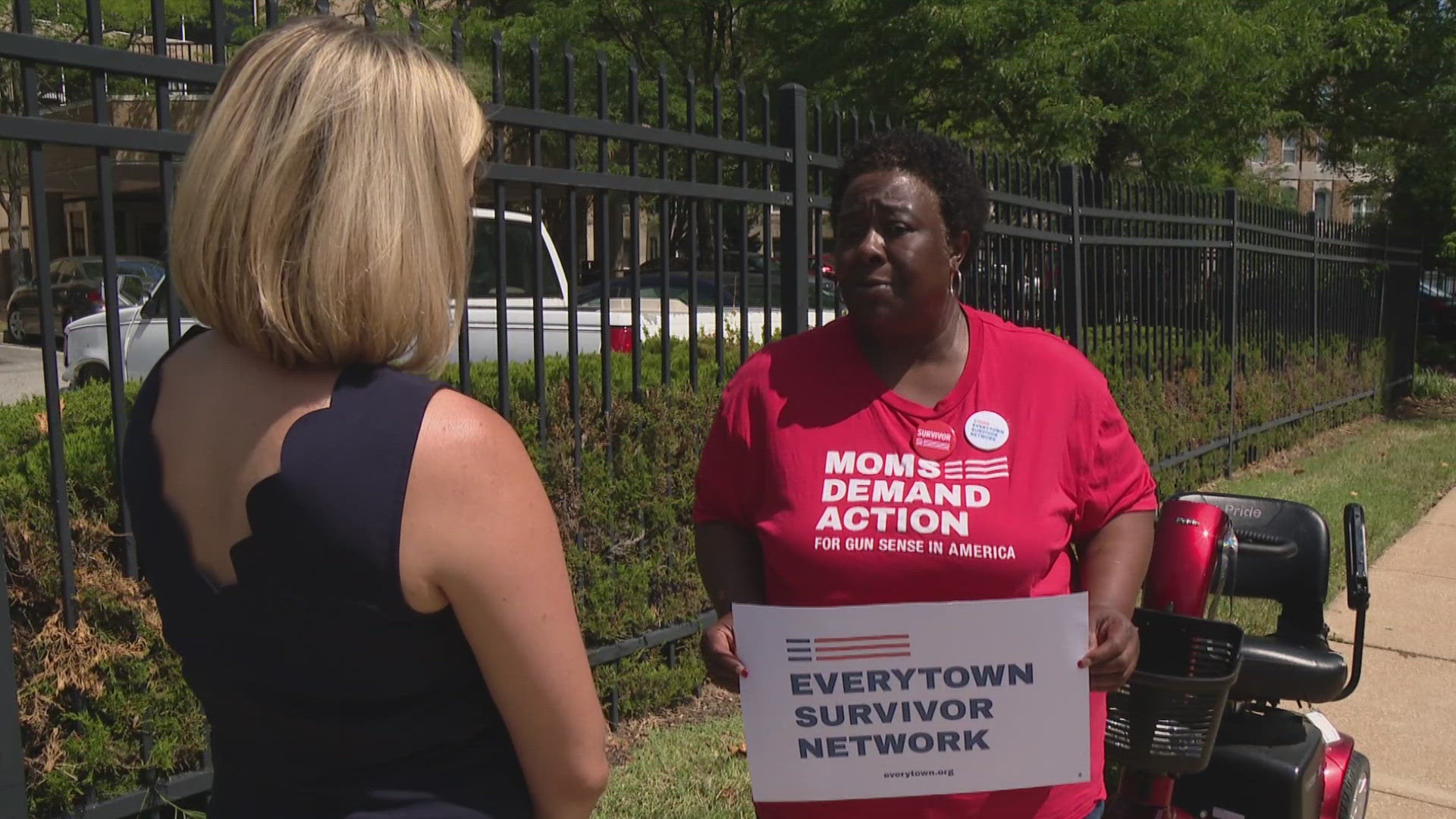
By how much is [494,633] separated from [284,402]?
1.04 ft

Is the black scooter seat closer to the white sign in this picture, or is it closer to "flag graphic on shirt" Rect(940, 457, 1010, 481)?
the white sign

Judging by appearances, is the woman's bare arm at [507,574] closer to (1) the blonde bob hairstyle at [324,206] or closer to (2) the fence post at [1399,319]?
(1) the blonde bob hairstyle at [324,206]

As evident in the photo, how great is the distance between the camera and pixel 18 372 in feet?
58.9

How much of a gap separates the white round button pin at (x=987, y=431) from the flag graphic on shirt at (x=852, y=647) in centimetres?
34

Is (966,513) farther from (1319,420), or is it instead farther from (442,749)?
(1319,420)

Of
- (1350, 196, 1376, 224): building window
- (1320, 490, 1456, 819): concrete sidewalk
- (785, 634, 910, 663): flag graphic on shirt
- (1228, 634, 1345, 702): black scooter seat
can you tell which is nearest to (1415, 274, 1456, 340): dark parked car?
(1350, 196, 1376, 224): building window

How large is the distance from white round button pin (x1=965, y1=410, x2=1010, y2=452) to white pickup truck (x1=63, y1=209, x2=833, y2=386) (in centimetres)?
308

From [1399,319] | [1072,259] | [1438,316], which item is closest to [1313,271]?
[1399,319]

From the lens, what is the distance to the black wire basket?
2439 millimetres

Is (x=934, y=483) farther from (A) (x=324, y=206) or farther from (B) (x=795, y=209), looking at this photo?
(B) (x=795, y=209)

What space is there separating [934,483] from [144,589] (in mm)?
1860

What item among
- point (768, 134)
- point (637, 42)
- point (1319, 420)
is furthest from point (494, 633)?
point (637, 42)

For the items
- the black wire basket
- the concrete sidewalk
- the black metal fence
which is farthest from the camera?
the concrete sidewalk

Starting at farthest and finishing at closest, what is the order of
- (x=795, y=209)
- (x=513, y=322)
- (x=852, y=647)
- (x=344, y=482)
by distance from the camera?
(x=513, y=322)
(x=795, y=209)
(x=852, y=647)
(x=344, y=482)
